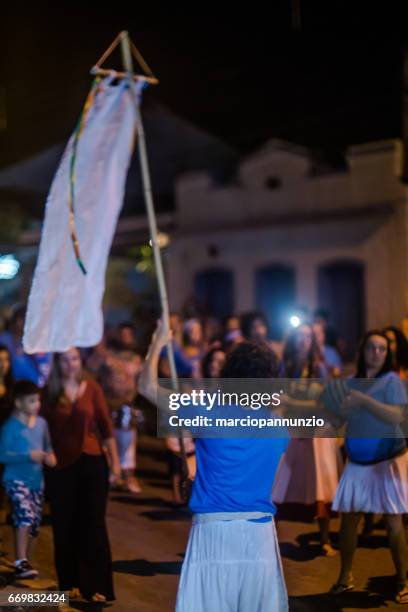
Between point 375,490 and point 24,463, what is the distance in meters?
2.65

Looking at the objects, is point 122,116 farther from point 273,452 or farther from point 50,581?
point 50,581

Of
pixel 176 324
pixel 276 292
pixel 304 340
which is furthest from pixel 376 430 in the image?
pixel 276 292

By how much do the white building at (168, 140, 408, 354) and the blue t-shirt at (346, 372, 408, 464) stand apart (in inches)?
438

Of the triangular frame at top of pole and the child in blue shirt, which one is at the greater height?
the triangular frame at top of pole

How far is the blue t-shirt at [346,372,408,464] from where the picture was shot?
5711 millimetres

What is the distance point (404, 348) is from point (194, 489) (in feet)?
12.5

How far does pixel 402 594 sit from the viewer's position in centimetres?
561

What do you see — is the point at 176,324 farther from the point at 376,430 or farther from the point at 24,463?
the point at 376,430

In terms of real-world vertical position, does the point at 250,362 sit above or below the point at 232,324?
below

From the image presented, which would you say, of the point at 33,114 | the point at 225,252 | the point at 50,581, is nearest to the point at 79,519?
the point at 50,581

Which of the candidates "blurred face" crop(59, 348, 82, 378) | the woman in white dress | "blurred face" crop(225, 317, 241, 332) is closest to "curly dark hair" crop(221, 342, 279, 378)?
→ "blurred face" crop(59, 348, 82, 378)

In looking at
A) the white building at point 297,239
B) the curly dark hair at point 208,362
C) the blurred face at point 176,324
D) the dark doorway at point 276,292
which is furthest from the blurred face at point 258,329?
the dark doorway at point 276,292

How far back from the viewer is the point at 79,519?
573cm

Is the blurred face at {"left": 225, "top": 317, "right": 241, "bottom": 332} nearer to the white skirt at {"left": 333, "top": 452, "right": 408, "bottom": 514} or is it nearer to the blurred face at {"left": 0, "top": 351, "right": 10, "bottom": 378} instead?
the blurred face at {"left": 0, "top": 351, "right": 10, "bottom": 378}
